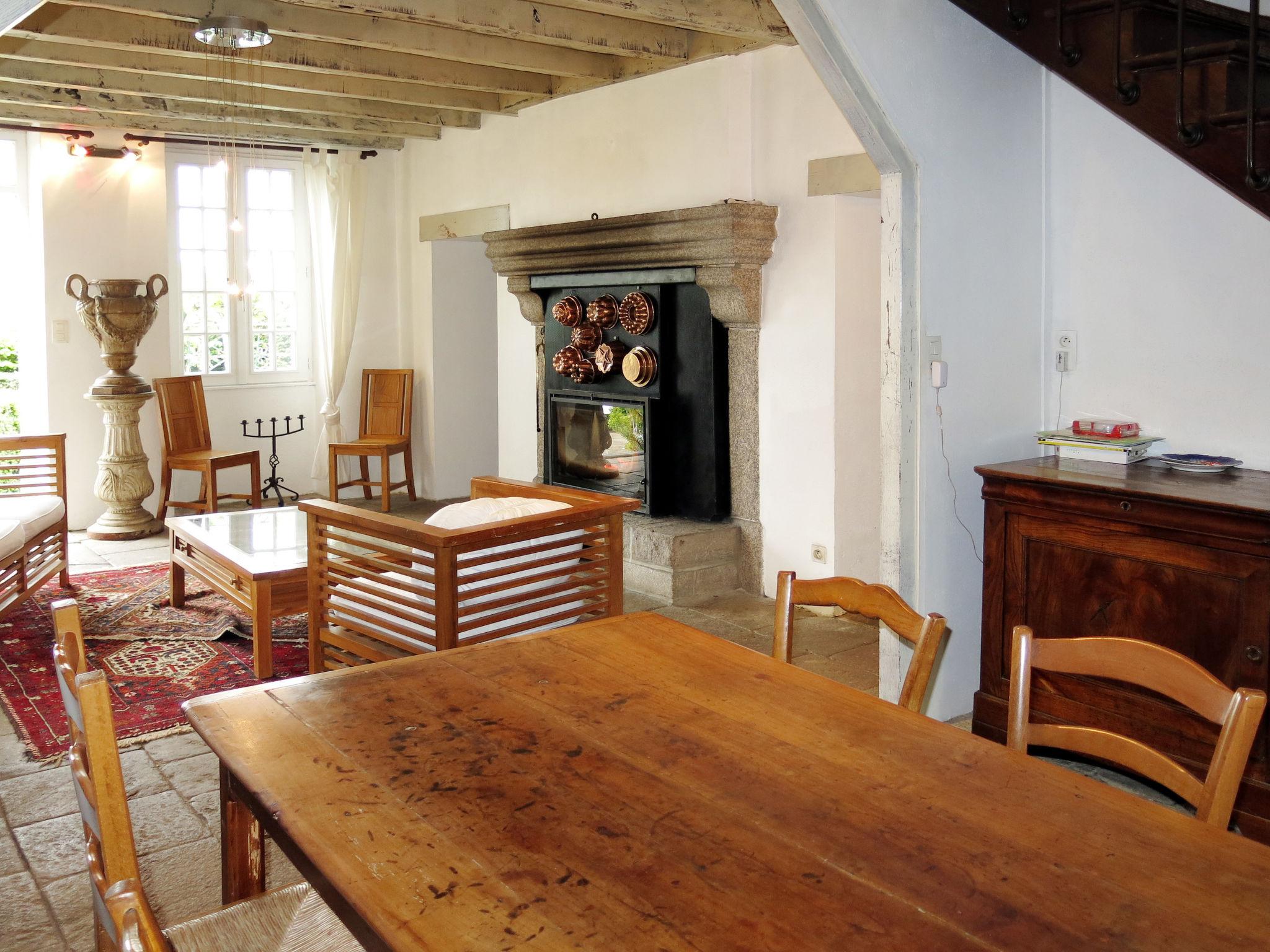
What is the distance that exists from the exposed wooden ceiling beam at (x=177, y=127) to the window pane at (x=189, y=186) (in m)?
0.31

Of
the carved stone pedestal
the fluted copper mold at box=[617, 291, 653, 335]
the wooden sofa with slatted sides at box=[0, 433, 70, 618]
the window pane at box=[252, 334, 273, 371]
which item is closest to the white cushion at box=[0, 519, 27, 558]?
the wooden sofa with slatted sides at box=[0, 433, 70, 618]

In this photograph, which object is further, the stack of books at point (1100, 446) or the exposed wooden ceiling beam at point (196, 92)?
the exposed wooden ceiling beam at point (196, 92)

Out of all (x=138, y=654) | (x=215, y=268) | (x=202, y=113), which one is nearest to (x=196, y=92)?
(x=202, y=113)

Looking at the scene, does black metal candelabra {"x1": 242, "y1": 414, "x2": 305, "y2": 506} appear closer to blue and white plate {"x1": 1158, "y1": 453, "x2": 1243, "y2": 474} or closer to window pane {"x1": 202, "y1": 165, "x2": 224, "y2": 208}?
window pane {"x1": 202, "y1": 165, "x2": 224, "y2": 208}

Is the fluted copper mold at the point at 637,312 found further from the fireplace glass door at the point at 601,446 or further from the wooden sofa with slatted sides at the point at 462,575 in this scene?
the wooden sofa with slatted sides at the point at 462,575

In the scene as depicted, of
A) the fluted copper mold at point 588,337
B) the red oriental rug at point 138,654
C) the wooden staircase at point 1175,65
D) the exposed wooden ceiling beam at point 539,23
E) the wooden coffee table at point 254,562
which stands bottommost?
the red oriental rug at point 138,654

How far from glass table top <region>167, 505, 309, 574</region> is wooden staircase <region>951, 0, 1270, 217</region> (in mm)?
2973

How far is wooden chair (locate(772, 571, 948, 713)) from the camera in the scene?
1.97m

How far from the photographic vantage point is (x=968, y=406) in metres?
3.61

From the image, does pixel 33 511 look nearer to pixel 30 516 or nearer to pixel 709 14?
pixel 30 516

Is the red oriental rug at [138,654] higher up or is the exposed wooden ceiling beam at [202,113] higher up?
the exposed wooden ceiling beam at [202,113]

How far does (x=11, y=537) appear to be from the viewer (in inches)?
175

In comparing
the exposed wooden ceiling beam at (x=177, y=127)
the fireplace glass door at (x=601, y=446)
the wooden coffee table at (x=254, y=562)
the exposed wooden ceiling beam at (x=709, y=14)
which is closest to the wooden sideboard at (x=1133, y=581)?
the exposed wooden ceiling beam at (x=709, y=14)

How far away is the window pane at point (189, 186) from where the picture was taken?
7.71m
